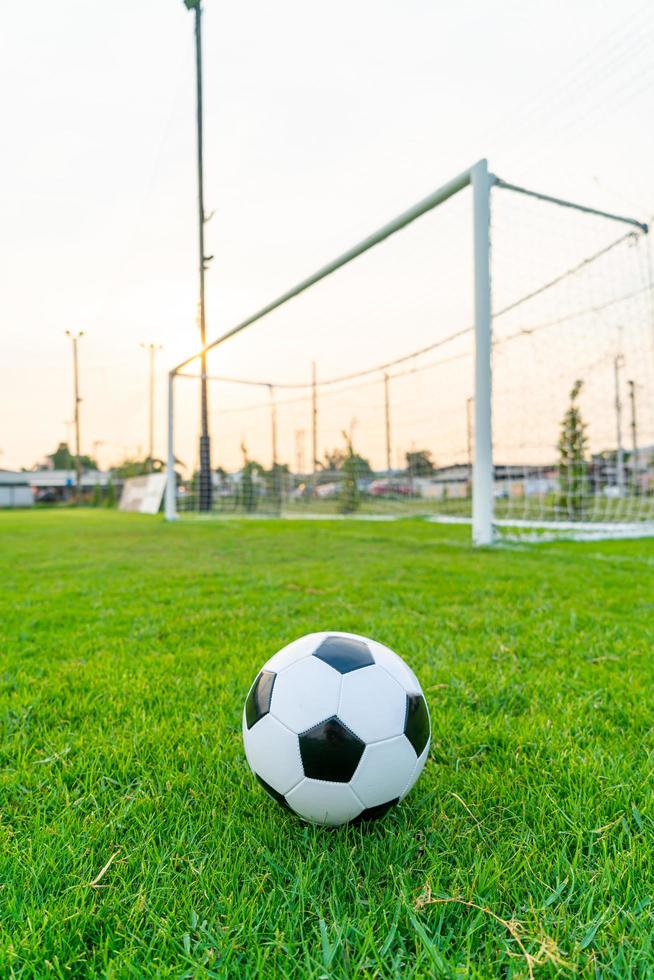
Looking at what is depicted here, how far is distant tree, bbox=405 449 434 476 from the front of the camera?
12273mm

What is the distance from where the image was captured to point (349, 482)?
14211mm

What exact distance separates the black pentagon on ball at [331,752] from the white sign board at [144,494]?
62.9 feet

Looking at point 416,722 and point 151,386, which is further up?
point 151,386

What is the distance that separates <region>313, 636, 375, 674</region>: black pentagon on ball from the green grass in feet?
1.12

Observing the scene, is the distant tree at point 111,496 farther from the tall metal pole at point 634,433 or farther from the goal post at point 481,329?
the goal post at point 481,329

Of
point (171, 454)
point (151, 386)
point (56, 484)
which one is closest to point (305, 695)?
point (171, 454)

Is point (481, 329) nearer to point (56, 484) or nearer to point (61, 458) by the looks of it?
point (56, 484)

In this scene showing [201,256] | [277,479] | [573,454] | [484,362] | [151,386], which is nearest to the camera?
[484,362]

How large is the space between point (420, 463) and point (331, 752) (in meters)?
12.0

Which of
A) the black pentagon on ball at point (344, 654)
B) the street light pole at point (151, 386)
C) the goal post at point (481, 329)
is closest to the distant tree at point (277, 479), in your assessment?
the goal post at point (481, 329)

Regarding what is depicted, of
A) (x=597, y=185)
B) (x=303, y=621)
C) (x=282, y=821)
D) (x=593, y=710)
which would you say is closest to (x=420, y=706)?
(x=282, y=821)

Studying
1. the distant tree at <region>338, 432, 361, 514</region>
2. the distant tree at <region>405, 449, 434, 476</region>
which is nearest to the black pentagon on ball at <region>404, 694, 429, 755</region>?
the distant tree at <region>405, 449, 434, 476</region>

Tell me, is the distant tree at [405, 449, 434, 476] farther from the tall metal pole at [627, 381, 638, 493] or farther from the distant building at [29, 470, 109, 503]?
the distant building at [29, 470, 109, 503]

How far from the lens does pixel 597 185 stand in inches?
293
